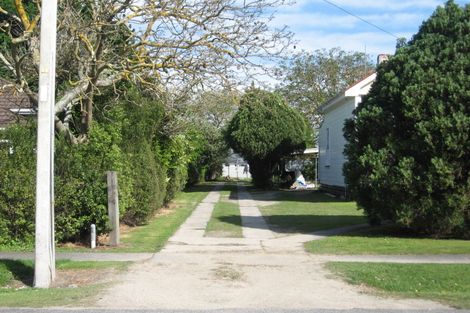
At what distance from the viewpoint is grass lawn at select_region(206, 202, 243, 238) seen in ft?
52.6

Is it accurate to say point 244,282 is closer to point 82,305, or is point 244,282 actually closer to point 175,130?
point 82,305

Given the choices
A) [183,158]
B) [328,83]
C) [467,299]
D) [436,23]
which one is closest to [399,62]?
[436,23]

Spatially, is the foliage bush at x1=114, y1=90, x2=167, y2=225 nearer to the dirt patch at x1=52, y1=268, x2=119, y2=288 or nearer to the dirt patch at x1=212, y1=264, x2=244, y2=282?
the dirt patch at x1=52, y1=268, x2=119, y2=288

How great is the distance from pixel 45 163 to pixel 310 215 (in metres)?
12.7

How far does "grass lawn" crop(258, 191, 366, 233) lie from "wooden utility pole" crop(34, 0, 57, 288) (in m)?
8.12

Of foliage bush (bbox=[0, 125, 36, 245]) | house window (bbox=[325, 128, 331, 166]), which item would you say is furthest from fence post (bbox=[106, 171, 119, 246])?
house window (bbox=[325, 128, 331, 166])

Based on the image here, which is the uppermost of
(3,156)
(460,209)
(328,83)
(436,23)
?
(328,83)

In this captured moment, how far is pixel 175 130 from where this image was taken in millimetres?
21672

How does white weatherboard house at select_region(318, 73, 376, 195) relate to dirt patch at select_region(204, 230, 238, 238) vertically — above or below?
above

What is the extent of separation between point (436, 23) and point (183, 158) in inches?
474

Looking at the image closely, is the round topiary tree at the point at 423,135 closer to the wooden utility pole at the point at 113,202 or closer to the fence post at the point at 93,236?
the wooden utility pole at the point at 113,202

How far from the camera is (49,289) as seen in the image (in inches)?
371

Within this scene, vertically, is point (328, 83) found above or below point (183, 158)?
above

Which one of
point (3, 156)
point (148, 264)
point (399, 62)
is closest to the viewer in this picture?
point (148, 264)
